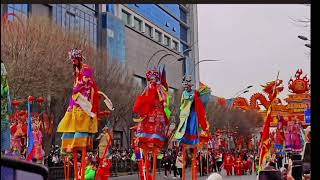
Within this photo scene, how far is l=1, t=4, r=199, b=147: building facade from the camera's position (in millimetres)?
24905

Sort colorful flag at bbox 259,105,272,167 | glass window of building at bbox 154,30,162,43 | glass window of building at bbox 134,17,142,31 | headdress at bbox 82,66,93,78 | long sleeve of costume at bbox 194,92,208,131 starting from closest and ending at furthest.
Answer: headdress at bbox 82,66,93,78 < long sleeve of costume at bbox 194,92,208,131 < colorful flag at bbox 259,105,272,167 < glass window of building at bbox 134,17,142,31 < glass window of building at bbox 154,30,162,43

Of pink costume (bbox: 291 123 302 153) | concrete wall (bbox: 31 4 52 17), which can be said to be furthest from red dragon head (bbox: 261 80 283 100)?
concrete wall (bbox: 31 4 52 17)

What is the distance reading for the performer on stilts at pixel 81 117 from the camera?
7.17 meters

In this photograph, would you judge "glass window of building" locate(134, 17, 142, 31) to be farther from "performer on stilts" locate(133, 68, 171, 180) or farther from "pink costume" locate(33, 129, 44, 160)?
"performer on stilts" locate(133, 68, 171, 180)

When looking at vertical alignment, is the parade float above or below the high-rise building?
below

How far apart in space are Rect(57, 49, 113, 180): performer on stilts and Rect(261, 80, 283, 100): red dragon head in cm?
340

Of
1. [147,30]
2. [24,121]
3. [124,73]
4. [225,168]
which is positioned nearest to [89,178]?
[24,121]

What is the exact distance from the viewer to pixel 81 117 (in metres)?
7.18

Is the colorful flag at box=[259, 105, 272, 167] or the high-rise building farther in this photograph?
the high-rise building

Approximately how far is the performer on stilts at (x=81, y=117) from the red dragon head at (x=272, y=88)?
11.2ft

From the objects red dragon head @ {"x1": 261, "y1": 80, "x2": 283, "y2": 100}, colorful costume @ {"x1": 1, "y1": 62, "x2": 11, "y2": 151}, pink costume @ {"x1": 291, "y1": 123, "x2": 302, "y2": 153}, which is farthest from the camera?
pink costume @ {"x1": 291, "y1": 123, "x2": 302, "y2": 153}

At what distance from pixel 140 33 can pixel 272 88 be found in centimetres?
2482

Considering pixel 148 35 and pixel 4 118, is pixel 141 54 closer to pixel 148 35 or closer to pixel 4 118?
pixel 148 35
